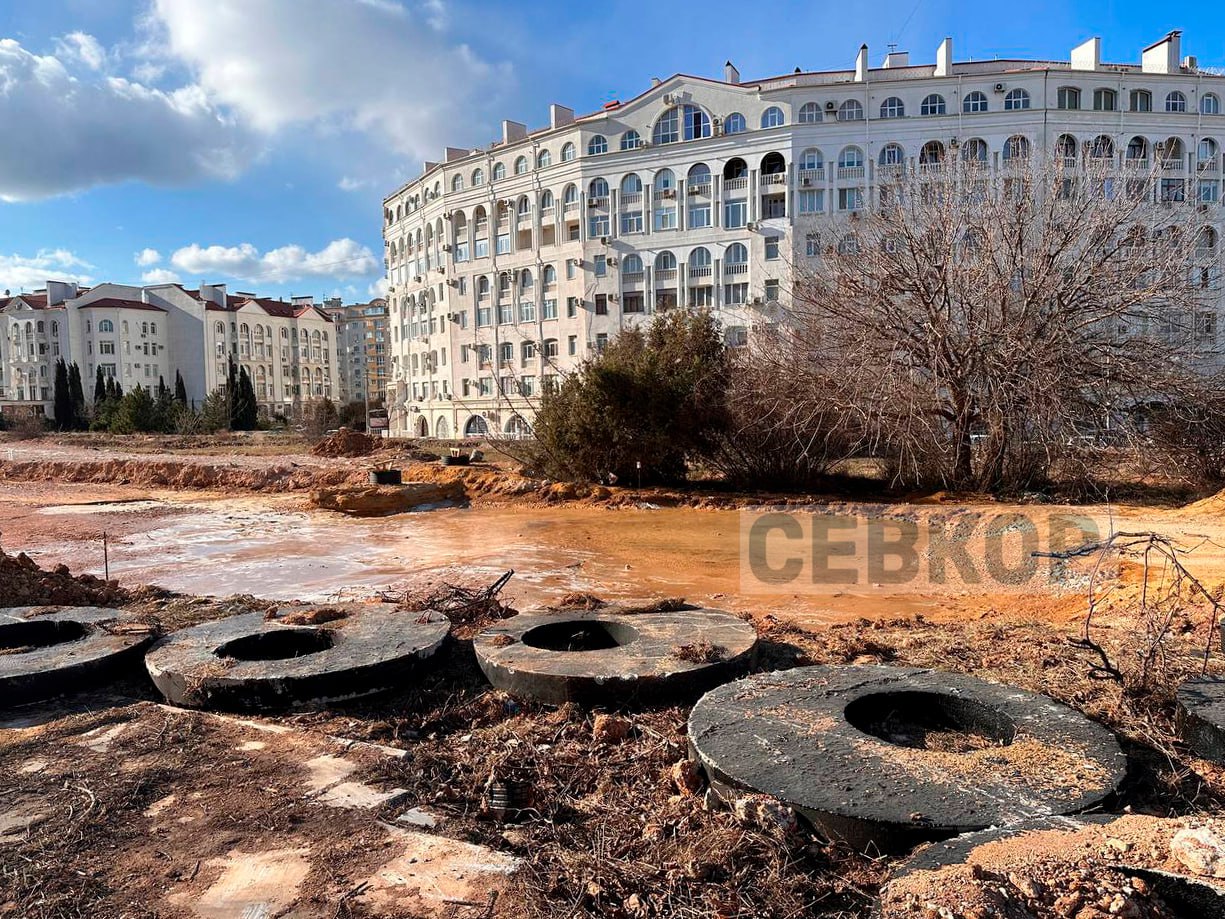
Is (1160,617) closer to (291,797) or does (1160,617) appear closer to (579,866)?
(579,866)

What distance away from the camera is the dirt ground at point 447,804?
10.7 ft

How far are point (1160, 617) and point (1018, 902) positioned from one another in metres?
5.50

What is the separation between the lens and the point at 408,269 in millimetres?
62719

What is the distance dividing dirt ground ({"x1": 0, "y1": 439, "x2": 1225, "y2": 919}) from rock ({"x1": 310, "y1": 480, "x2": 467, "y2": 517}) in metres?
14.9

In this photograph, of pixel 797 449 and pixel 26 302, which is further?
pixel 26 302

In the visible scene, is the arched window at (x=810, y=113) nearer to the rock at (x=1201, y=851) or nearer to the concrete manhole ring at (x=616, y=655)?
the concrete manhole ring at (x=616, y=655)

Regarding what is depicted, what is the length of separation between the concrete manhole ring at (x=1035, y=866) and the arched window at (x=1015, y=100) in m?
47.1

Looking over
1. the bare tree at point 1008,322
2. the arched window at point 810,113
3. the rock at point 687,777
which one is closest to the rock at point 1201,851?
the rock at point 687,777

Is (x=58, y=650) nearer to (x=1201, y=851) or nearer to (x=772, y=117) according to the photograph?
(x=1201, y=851)

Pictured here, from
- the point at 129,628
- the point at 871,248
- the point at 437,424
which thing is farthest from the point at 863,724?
the point at 437,424

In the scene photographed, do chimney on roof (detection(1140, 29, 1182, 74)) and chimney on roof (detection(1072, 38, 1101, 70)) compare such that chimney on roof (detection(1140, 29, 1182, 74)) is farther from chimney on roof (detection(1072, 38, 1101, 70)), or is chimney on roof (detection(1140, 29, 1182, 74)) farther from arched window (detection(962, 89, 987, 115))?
arched window (detection(962, 89, 987, 115))

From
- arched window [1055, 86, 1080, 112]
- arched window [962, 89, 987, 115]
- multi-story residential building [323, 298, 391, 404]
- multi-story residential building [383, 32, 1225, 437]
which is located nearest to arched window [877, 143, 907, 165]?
multi-story residential building [383, 32, 1225, 437]

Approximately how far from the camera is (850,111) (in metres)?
43.7

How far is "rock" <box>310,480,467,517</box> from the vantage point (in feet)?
68.8
